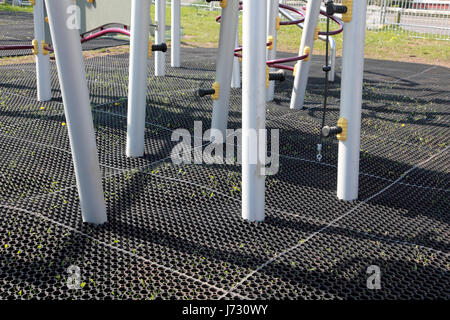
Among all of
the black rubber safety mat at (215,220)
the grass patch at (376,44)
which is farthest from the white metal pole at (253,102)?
the grass patch at (376,44)

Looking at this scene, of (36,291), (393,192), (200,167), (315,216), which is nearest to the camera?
(36,291)

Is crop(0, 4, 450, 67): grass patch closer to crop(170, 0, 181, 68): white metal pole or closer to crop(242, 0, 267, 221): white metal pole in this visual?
crop(170, 0, 181, 68): white metal pole

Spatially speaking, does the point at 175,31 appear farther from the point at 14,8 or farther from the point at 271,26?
the point at 14,8

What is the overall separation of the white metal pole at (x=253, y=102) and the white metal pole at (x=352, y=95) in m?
0.64

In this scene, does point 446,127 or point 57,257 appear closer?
point 57,257

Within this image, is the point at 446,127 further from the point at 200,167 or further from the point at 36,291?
the point at 36,291

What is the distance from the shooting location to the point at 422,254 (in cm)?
278

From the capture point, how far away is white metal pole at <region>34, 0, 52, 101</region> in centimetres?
545

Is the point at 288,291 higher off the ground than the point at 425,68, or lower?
lower

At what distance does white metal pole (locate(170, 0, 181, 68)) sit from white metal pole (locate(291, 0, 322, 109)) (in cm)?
266

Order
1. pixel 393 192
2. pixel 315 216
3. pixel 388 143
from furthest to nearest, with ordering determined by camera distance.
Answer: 1. pixel 388 143
2. pixel 393 192
3. pixel 315 216

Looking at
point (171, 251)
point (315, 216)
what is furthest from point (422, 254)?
point (171, 251)

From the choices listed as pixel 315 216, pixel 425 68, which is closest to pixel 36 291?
pixel 315 216

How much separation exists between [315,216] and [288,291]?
2.89 ft
